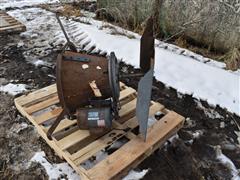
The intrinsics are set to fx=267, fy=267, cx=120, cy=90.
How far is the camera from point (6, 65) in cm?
337

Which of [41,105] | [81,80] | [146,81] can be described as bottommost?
[41,105]

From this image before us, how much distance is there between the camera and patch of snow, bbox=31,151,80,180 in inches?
78.4

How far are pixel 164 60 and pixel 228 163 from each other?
1.56 metres

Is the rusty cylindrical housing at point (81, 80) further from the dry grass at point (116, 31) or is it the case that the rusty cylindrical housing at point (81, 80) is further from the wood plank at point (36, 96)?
the dry grass at point (116, 31)

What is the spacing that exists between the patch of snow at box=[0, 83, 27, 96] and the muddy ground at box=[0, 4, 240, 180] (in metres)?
0.07

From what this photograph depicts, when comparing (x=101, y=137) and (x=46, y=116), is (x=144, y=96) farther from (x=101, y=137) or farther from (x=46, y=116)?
(x=46, y=116)

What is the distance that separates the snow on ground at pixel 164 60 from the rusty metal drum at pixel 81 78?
4.19ft

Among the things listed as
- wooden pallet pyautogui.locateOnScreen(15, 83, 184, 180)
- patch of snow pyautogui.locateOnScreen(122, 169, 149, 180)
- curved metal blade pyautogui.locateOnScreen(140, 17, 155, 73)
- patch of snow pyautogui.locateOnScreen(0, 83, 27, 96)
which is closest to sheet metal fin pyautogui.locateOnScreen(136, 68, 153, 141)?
curved metal blade pyautogui.locateOnScreen(140, 17, 155, 73)

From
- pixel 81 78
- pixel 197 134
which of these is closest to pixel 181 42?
pixel 197 134

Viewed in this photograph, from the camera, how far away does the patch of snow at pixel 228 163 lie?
2.06 metres

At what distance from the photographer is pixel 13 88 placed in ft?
9.63

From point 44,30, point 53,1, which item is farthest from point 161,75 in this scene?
point 53,1

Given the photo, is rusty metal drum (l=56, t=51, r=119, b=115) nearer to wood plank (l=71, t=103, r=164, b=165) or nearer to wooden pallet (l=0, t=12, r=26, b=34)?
wood plank (l=71, t=103, r=164, b=165)

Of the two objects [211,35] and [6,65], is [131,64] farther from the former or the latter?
[6,65]
